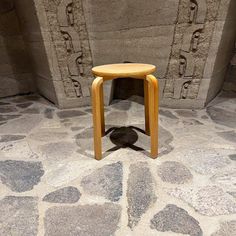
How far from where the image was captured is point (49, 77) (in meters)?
3.26

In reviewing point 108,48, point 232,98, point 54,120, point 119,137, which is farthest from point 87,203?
point 232,98

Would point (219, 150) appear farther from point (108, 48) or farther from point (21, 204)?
point (108, 48)

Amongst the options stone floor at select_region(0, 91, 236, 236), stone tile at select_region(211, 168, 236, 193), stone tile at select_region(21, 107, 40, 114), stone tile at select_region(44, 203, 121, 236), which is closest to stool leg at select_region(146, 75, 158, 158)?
stone floor at select_region(0, 91, 236, 236)

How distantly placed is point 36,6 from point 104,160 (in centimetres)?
200

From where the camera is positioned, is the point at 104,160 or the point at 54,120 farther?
the point at 54,120

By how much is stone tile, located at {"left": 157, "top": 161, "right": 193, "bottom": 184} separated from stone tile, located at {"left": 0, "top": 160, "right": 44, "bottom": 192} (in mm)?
928

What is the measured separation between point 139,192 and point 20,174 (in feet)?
3.06

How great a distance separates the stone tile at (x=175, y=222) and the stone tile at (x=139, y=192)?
0.33 ft

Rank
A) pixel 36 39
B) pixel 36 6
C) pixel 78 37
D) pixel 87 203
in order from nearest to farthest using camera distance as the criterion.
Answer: pixel 87 203
pixel 36 6
pixel 78 37
pixel 36 39

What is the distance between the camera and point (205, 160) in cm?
193

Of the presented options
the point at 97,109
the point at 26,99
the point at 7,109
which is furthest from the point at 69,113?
the point at 97,109

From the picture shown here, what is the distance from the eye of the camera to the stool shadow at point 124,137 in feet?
7.14

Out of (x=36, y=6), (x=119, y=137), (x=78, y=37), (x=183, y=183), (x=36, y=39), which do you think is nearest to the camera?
(x=183, y=183)

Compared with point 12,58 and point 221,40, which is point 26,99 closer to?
point 12,58
